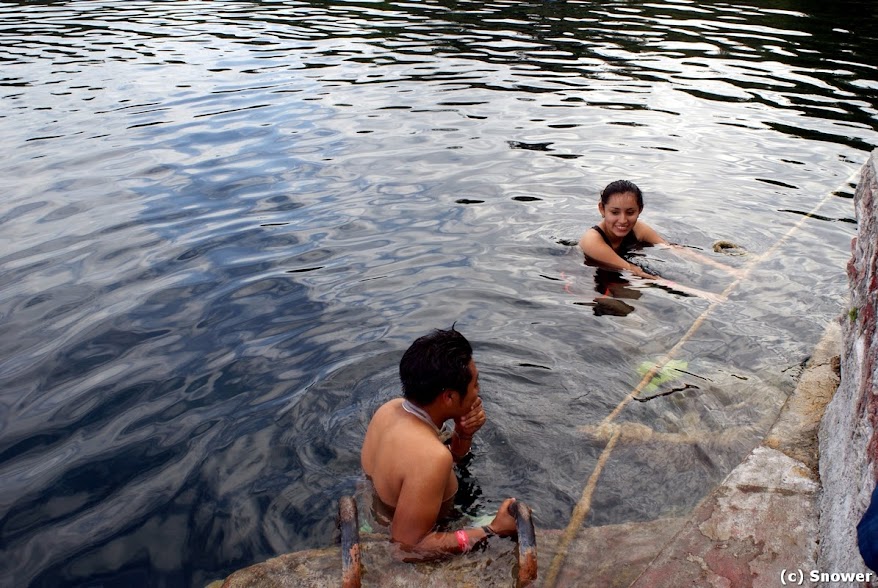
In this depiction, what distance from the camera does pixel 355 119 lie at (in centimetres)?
1185

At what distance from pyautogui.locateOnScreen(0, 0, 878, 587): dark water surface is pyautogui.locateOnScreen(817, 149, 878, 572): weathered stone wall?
82cm

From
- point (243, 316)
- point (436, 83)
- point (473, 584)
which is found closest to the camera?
point (473, 584)

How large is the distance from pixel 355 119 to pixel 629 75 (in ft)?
18.2

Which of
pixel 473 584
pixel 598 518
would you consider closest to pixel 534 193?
pixel 598 518

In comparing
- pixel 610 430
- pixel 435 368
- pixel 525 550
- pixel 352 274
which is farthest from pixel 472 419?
pixel 352 274

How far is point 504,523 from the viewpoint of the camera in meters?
3.85

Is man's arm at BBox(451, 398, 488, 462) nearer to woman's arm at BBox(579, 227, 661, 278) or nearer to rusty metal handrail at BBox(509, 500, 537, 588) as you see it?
rusty metal handrail at BBox(509, 500, 537, 588)

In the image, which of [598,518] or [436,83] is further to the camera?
[436,83]

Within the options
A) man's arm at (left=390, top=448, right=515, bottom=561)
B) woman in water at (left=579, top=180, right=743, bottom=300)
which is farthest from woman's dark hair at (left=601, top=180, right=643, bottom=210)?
man's arm at (left=390, top=448, right=515, bottom=561)

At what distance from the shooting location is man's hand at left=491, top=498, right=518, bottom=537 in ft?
12.5

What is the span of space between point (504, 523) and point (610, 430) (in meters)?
1.35

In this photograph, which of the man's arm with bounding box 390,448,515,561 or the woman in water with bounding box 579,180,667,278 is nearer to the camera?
the man's arm with bounding box 390,448,515,561

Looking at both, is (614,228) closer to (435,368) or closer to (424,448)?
(435,368)

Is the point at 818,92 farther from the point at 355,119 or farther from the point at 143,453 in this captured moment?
the point at 143,453
